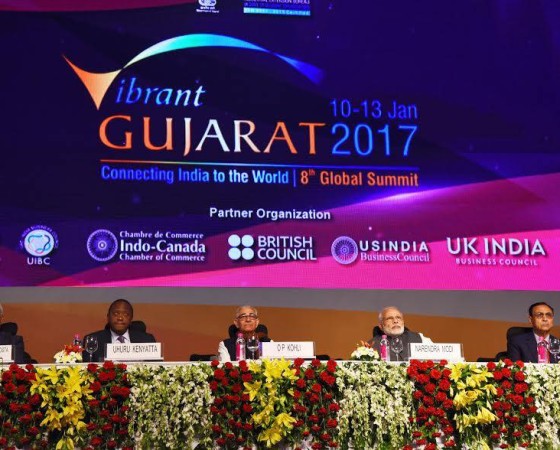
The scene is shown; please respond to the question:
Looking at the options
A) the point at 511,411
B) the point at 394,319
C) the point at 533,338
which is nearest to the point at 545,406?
the point at 511,411

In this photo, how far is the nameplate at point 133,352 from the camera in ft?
13.1

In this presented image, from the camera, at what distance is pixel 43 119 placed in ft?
19.5

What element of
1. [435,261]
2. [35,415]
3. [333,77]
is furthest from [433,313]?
[35,415]

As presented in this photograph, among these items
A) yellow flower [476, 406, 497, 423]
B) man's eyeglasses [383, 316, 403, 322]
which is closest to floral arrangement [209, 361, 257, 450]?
yellow flower [476, 406, 497, 423]

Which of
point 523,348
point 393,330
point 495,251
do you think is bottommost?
point 523,348

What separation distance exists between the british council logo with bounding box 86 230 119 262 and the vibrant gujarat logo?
88 centimetres

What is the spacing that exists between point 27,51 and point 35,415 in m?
3.23

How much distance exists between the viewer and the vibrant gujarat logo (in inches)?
238

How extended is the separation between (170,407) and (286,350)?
658mm

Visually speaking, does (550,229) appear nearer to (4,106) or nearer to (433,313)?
(433,313)

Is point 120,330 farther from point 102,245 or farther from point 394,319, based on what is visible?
point 394,319

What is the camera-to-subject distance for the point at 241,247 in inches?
237

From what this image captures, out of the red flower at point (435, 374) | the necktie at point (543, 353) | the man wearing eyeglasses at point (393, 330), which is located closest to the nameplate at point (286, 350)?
the red flower at point (435, 374)

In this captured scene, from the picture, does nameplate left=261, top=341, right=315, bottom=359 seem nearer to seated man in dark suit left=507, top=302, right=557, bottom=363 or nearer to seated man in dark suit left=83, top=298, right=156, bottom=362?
seated man in dark suit left=83, top=298, right=156, bottom=362
